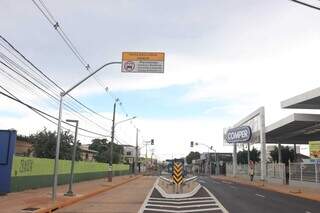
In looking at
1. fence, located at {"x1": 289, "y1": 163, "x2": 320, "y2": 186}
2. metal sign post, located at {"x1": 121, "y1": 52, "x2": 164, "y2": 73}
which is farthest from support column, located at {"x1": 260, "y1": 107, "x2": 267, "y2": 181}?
metal sign post, located at {"x1": 121, "y1": 52, "x2": 164, "y2": 73}

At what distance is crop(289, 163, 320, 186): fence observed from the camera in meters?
45.7

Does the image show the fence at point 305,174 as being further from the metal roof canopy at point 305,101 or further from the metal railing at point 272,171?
the metal roof canopy at point 305,101

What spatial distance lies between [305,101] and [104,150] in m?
108

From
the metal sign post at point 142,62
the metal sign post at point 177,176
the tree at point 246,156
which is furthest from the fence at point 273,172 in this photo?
the tree at point 246,156

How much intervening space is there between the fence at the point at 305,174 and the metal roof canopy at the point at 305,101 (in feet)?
18.1

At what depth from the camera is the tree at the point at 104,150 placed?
424ft

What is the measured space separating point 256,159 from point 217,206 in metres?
99.0

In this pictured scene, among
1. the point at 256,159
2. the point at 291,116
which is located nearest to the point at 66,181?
the point at 291,116

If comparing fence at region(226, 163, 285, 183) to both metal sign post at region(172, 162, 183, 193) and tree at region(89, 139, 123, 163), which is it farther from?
tree at region(89, 139, 123, 163)

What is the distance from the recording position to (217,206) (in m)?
23.7

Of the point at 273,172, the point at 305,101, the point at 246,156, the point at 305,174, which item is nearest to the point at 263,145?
the point at 273,172

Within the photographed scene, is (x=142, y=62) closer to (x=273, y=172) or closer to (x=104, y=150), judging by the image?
(x=273, y=172)

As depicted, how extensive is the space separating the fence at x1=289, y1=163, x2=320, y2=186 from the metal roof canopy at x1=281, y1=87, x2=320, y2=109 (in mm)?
5520

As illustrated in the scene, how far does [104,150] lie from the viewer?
150 meters
